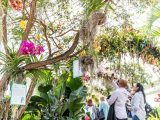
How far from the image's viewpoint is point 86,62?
425 cm

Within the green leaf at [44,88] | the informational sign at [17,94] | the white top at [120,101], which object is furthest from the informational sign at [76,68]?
the white top at [120,101]

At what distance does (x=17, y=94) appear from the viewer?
3.60m

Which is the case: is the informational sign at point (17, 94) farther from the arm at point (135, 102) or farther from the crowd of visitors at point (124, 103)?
the arm at point (135, 102)

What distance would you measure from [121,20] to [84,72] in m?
1.74

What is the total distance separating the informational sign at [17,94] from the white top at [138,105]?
309 cm

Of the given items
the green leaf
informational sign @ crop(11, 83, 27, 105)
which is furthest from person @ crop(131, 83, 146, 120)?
informational sign @ crop(11, 83, 27, 105)

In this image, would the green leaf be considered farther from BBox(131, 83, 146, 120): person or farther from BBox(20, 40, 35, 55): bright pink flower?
BBox(20, 40, 35, 55): bright pink flower

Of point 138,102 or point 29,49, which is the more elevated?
point 29,49

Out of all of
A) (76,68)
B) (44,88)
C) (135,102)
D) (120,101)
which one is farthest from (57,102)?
(76,68)

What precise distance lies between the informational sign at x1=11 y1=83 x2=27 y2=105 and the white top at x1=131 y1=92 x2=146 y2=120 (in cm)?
309

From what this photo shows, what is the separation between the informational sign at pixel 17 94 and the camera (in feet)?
11.6

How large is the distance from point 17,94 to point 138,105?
325 centimetres

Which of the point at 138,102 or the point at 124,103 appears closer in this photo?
the point at 124,103

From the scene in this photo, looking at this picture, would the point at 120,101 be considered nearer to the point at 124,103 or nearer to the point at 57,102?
the point at 124,103
